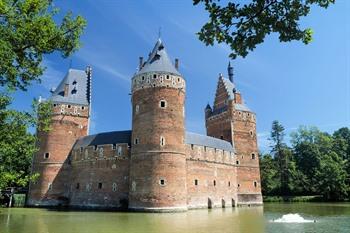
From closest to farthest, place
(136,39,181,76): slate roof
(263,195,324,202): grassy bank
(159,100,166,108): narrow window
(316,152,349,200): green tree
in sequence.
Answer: (159,100,166,108): narrow window
(136,39,181,76): slate roof
(316,152,349,200): green tree
(263,195,324,202): grassy bank

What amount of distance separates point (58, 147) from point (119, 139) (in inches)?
298

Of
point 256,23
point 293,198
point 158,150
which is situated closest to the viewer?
point 256,23

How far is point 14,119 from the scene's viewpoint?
12469 millimetres

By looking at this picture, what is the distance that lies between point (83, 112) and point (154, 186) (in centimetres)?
1480

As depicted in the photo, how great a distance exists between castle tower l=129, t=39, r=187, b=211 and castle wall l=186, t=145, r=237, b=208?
11.3 ft

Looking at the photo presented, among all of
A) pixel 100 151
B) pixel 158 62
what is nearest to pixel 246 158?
pixel 158 62

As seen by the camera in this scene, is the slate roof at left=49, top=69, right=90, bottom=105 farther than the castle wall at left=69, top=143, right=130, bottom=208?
Yes

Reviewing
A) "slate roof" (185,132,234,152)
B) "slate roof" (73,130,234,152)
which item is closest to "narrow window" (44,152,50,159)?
"slate roof" (73,130,234,152)

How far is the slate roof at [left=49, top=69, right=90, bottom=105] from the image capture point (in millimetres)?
38688

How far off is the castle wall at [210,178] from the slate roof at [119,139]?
2.03ft

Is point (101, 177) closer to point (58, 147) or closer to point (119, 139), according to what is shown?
point (119, 139)

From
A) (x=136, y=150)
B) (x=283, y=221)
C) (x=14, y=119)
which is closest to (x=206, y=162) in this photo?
(x=136, y=150)

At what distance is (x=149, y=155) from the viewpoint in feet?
97.2

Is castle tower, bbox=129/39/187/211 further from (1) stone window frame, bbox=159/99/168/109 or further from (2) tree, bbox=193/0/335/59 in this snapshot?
(2) tree, bbox=193/0/335/59
